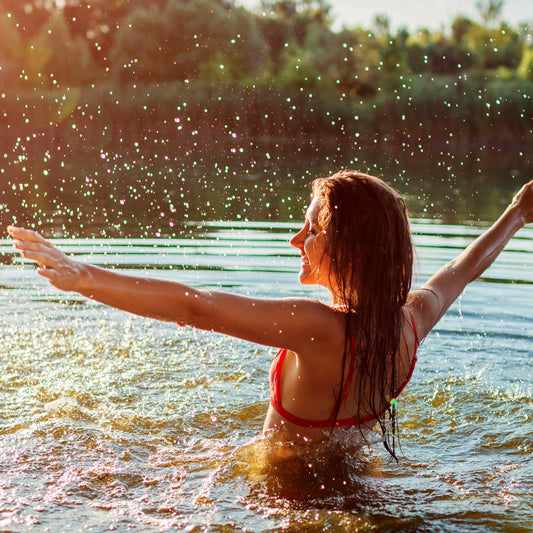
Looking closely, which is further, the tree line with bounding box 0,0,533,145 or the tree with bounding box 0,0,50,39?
the tree with bounding box 0,0,50,39

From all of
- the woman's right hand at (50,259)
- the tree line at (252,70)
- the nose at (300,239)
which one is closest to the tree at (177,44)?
the tree line at (252,70)

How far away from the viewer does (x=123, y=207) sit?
13.0 m

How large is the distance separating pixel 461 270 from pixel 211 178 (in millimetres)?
15268

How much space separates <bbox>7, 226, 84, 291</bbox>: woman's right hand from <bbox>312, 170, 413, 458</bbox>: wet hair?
3.34 ft

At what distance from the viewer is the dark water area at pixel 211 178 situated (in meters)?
12.3

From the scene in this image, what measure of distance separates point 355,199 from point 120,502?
1.57 metres

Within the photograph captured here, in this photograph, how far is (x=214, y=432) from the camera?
13.6 ft

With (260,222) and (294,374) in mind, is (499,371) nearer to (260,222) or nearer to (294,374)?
(294,374)

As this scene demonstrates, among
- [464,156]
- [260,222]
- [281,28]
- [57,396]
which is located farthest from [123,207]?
[281,28]

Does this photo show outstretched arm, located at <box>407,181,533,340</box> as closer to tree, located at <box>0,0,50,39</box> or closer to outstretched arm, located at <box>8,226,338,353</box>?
outstretched arm, located at <box>8,226,338,353</box>

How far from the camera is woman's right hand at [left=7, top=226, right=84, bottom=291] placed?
2264mm

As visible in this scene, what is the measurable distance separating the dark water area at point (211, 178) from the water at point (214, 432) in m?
4.62

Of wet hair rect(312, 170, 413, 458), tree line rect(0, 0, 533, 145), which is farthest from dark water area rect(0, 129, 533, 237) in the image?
wet hair rect(312, 170, 413, 458)

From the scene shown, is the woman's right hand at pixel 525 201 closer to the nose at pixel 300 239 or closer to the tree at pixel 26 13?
the nose at pixel 300 239
